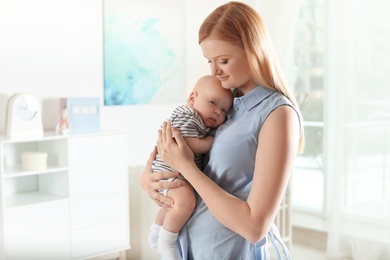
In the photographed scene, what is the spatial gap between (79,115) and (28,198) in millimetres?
600

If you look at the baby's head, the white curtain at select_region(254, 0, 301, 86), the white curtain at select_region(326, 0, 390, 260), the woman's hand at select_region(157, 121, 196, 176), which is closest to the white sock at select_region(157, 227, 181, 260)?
the woman's hand at select_region(157, 121, 196, 176)

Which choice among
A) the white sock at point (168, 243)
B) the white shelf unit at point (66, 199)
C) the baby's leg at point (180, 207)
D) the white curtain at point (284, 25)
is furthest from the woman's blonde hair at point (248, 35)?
the white curtain at point (284, 25)

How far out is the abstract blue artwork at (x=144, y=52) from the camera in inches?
147

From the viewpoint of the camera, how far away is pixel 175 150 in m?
1.42

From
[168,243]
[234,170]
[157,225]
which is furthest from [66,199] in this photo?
[234,170]

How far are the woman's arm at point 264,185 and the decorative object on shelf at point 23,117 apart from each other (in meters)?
2.02

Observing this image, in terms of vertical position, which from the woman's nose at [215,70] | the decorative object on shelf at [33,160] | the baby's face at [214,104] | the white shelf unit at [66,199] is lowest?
the white shelf unit at [66,199]

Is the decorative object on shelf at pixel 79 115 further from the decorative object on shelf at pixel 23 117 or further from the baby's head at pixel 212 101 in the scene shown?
the baby's head at pixel 212 101

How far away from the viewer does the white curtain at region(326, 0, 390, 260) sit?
386cm

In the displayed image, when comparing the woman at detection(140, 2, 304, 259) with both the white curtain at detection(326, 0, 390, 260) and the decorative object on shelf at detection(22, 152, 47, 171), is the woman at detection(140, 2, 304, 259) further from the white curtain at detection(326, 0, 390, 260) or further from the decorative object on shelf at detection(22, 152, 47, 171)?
→ the white curtain at detection(326, 0, 390, 260)

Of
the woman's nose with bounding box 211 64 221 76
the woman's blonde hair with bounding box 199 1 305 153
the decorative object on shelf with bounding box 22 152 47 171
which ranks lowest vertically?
the decorative object on shelf with bounding box 22 152 47 171

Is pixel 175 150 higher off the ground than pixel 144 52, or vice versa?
pixel 144 52

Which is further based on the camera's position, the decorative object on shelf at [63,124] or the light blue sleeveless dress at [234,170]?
the decorative object on shelf at [63,124]

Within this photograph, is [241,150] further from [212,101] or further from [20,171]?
[20,171]
